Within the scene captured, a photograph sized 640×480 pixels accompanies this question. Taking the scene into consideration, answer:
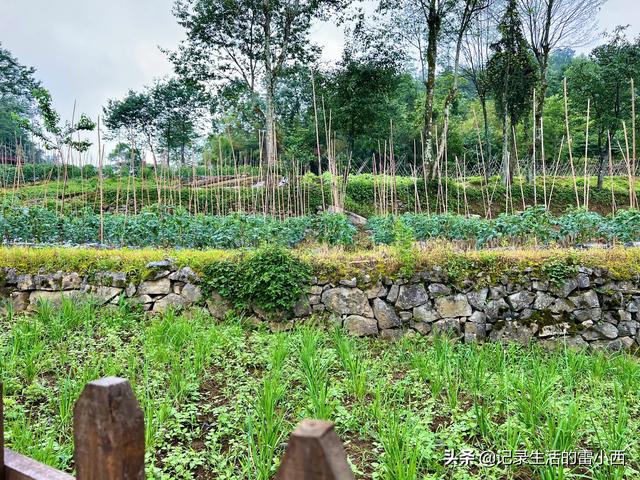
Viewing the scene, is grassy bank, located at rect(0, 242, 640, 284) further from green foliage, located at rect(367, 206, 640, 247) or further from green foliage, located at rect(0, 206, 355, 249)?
green foliage, located at rect(0, 206, 355, 249)

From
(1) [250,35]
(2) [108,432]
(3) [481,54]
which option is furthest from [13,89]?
(2) [108,432]

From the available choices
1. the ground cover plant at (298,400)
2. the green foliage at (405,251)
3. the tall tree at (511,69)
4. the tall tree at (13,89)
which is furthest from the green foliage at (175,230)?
the tall tree at (13,89)

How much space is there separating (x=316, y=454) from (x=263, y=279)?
3.88 m

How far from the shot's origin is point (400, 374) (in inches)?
128

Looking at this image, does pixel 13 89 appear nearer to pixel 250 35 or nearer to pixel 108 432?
pixel 250 35

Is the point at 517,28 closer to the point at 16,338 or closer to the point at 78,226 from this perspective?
the point at 78,226

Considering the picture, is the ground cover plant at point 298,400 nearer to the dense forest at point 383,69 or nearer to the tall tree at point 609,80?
the dense forest at point 383,69

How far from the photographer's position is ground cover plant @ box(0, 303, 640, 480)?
1978mm

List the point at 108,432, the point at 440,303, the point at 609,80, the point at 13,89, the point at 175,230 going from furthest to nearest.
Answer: the point at 13,89
the point at 609,80
the point at 175,230
the point at 440,303
the point at 108,432

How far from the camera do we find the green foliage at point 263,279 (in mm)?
4363

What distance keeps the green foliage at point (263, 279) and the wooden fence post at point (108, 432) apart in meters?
3.63

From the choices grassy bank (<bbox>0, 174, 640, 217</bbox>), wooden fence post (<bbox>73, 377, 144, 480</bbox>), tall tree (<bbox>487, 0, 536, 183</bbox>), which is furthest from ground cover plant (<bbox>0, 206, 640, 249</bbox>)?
tall tree (<bbox>487, 0, 536, 183</bbox>)

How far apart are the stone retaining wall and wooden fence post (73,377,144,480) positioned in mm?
3792

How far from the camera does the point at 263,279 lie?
4.32 meters
